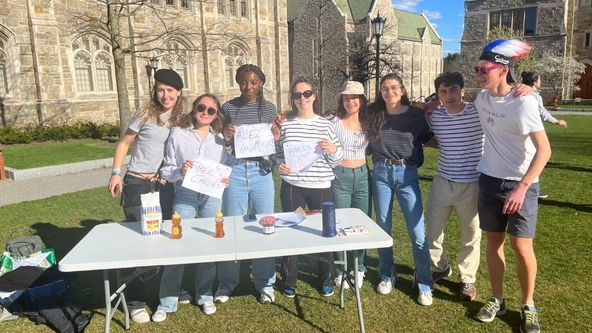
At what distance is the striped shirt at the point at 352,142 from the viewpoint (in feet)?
14.1

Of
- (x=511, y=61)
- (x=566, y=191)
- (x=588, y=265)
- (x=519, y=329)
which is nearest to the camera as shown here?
(x=511, y=61)

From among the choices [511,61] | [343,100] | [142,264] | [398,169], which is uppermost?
[511,61]

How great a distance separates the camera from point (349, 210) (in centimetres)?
421

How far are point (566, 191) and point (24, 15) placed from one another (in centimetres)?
2126

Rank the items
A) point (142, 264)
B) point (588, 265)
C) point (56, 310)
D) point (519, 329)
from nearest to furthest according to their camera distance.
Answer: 1. point (142, 264)
2. point (519, 329)
3. point (56, 310)
4. point (588, 265)

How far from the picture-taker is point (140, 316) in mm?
4047

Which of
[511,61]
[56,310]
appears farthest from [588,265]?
[56,310]

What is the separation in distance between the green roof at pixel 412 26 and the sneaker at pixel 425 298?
57221mm

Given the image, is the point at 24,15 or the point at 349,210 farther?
the point at 24,15

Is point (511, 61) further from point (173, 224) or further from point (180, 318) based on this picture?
point (180, 318)

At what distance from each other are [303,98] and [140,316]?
8.25 ft

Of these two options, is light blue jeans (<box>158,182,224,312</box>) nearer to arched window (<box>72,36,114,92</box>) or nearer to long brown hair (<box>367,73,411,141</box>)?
long brown hair (<box>367,73,411,141</box>)

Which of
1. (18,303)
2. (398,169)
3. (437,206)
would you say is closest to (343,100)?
(398,169)

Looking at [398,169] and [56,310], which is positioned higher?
[398,169]
